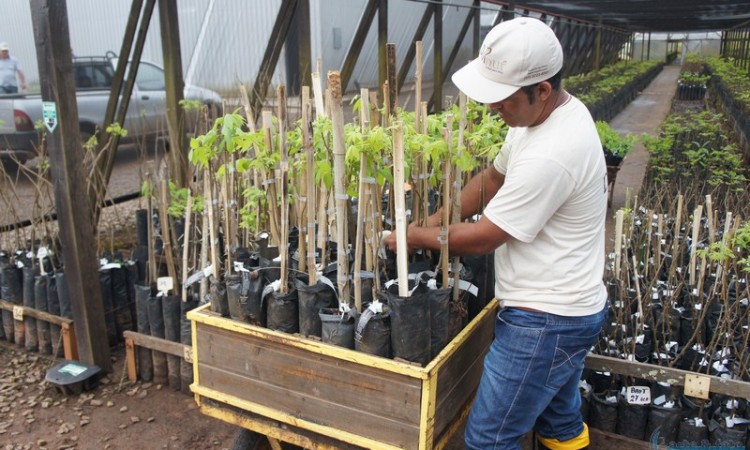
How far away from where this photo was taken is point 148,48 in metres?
5.77

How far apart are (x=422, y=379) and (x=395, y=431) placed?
0.23 metres

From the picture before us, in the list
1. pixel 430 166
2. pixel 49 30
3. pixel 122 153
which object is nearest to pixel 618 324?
pixel 430 166

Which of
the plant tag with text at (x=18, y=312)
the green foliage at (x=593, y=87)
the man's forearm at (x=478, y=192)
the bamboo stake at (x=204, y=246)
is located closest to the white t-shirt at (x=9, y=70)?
the plant tag with text at (x=18, y=312)

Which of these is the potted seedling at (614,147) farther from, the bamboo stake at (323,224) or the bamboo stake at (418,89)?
the bamboo stake at (323,224)

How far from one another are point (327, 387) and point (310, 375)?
77 millimetres

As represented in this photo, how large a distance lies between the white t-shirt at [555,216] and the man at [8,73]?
19.7 feet

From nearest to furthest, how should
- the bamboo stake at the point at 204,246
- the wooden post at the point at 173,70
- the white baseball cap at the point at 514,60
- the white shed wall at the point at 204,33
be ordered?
the white baseball cap at the point at 514,60 < the bamboo stake at the point at 204,246 < the wooden post at the point at 173,70 < the white shed wall at the point at 204,33

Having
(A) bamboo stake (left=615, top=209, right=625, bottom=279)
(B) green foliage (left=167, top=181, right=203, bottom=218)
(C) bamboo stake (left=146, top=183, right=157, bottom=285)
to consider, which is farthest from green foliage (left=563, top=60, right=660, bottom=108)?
(C) bamboo stake (left=146, top=183, right=157, bottom=285)

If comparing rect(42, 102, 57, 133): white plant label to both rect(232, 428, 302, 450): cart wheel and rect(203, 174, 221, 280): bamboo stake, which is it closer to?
rect(203, 174, 221, 280): bamboo stake

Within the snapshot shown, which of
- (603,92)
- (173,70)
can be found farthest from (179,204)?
(603,92)

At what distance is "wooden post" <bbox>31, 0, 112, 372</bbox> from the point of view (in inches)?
129

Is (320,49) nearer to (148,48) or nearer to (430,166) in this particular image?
(148,48)

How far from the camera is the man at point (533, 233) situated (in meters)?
1.91

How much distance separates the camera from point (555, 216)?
2.04 meters
